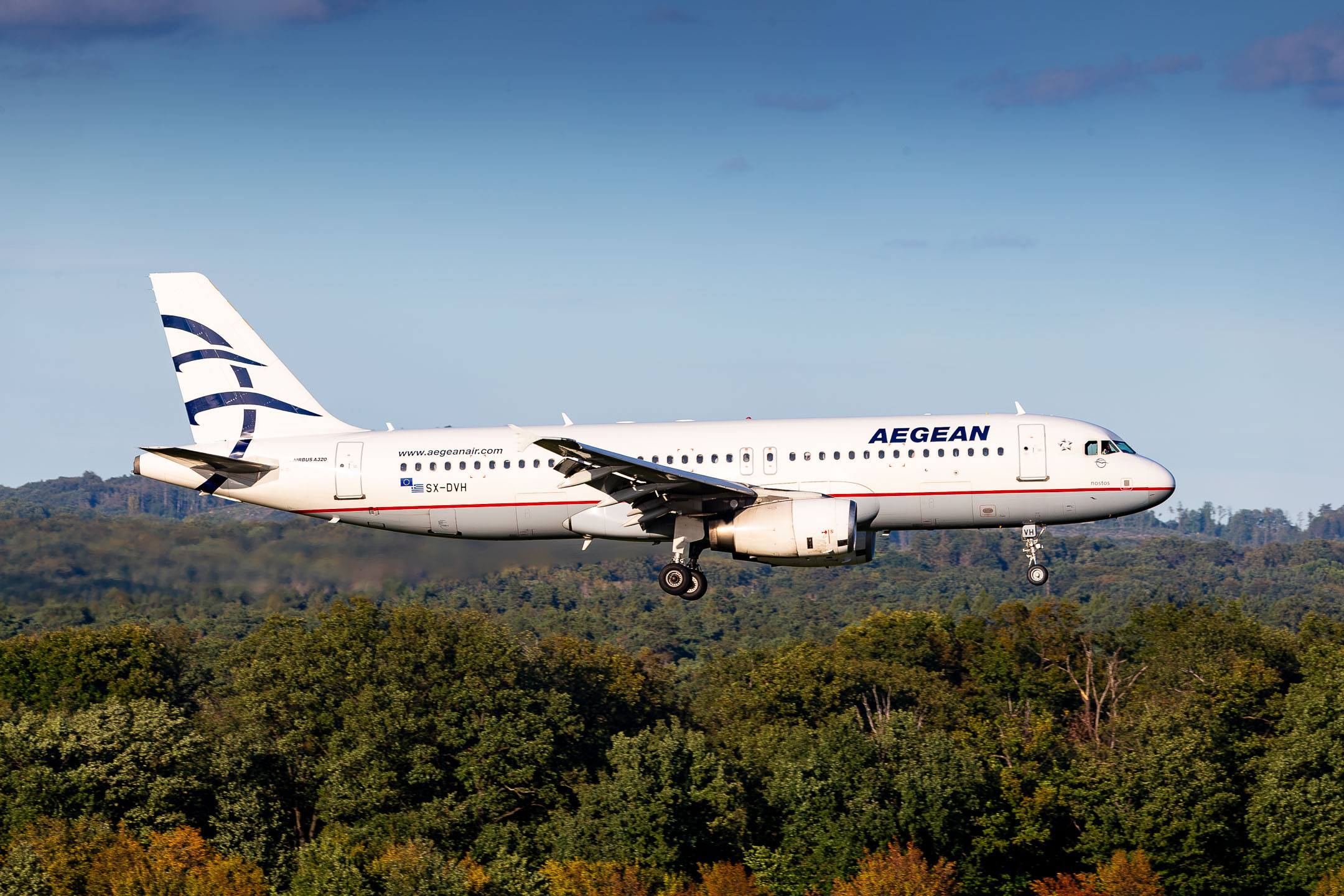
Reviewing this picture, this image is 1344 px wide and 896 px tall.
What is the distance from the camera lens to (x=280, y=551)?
167 feet

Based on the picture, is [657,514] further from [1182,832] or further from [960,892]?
[1182,832]

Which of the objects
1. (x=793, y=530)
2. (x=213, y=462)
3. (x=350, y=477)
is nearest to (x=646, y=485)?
(x=793, y=530)

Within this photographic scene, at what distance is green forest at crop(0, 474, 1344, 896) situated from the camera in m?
52.6

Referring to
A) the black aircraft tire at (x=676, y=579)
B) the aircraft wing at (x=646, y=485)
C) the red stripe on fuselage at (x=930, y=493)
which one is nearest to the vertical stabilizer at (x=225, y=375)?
the aircraft wing at (x=646, y=485)

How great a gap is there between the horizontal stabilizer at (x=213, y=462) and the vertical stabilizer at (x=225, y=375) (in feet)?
3.85

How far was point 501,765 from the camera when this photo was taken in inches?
3231

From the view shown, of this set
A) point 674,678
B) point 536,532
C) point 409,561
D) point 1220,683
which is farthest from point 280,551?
point 674,678

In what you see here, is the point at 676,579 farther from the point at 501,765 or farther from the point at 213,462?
the point at 501,765

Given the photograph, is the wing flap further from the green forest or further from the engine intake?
the green forest

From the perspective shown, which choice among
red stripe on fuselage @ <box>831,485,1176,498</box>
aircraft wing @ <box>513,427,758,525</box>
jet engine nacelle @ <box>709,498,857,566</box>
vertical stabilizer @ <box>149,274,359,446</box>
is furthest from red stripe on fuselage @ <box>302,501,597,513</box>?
red stripe on fuselage @ <box>831,485,1176,498</box>

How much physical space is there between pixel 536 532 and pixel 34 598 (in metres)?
21.2

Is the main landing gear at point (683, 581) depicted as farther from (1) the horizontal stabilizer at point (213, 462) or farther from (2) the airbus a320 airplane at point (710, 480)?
(1) the horizontal stabilizer at point (213, 462)

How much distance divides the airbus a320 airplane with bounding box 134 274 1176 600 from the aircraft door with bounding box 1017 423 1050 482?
0.04 metres

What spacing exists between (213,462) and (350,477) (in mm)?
3995
